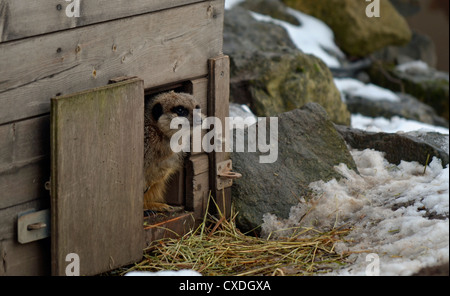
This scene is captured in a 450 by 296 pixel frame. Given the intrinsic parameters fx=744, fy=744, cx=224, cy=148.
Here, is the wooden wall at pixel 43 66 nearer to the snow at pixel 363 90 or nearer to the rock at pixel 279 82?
the rock at pixel 279 82

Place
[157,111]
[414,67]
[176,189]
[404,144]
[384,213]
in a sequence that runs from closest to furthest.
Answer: [384,213]
[157,111]
[176,189]
[404,144]
[414,67]

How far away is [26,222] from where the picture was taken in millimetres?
4395

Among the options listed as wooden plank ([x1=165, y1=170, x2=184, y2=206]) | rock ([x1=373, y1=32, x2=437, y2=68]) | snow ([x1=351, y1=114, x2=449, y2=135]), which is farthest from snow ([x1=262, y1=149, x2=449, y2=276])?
rock ([x1=373, y1=32, x2=437, y2=68])

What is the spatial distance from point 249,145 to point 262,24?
16.2ft

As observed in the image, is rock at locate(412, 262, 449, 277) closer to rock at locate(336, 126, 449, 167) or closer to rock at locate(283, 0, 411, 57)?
rock at locate(336, 126, 449, 167)

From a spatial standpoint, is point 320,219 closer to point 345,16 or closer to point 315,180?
point 315,180

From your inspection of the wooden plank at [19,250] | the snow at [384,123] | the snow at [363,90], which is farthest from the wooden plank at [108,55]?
the snow at [363,90]

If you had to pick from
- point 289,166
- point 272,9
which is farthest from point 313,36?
point 289,166

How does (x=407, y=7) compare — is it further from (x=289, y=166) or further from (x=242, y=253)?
(x=242, y=253)

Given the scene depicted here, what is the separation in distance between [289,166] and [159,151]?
1081 millimetres

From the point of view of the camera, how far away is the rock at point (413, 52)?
42.1 feet

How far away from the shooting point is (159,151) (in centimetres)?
562

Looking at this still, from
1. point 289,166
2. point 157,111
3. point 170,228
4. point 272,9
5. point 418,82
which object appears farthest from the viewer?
point 272,9

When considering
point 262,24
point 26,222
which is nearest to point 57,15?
point 26,222
